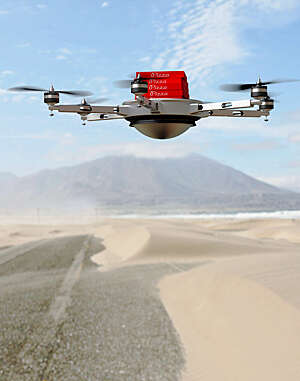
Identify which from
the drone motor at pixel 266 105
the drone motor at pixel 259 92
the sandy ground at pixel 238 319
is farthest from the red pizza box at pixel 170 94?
the sandy ground at pixel 238 319

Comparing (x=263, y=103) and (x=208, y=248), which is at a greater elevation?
(x=263, y=103)

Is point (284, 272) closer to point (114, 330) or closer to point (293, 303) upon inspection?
point (293, 303)

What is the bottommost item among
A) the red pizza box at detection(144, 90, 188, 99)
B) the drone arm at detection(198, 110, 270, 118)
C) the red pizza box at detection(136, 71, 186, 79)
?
the drone arm at detection(198, 110, 270, 118)

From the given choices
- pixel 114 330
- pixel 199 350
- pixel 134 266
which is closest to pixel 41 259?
pixel 134 266

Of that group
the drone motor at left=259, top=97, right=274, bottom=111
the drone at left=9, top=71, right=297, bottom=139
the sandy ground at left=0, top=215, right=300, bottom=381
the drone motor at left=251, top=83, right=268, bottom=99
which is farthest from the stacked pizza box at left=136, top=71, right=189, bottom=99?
the sandy ground at left=0, top=215, right=300, bottom=381

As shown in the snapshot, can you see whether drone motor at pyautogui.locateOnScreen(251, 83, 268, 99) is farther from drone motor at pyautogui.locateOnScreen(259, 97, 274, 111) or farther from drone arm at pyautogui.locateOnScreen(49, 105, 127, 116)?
drone arm at pyautogui.locateOnScreen(49, 105, 127, 116)

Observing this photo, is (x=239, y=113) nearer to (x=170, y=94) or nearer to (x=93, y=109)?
(x=170, y=94)

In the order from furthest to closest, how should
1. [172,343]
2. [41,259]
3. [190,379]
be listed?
[41,259] < [172,343] < [190,379]

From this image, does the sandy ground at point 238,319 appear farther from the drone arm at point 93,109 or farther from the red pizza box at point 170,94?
the drone arm at point 93,109
